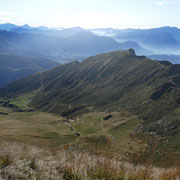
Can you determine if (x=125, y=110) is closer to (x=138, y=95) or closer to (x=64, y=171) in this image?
(x=138, y=95)

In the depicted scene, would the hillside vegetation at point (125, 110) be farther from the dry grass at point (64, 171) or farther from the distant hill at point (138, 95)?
the dry grass at point (64, 171)

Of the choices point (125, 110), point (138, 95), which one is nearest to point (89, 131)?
point (125, 110)

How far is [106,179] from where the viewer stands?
6.17m

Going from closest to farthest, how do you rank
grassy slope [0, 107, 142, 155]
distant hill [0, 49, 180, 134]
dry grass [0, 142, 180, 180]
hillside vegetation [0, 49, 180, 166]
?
dry grass [0, 142, 180, 180] → grassy slope [0, 107, 142, 155] → hillside vegetation [0, 49, 180, 166] → distant hill [0, 49, 180, 134]

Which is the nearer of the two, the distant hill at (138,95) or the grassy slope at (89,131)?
the grassy slope at (89,131)

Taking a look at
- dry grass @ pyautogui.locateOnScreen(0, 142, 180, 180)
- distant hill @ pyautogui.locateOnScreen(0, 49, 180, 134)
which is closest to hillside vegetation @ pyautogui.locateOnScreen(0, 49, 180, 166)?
distant hill @ pyautogui.locateOnScreen(0, 49, 180, 134)

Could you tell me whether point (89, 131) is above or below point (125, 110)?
below

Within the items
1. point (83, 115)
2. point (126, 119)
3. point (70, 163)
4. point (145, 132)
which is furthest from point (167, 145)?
point (83, 115)

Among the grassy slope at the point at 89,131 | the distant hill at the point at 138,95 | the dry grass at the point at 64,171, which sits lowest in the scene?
the grassy slope at the point at 89,131

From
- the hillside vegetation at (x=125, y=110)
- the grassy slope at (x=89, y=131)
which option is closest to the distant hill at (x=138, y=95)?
the hillside vegetation at (x=125, y=110)

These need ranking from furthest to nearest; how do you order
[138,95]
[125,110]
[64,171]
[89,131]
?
[138,95], [125,110], [89,131], [64,171]

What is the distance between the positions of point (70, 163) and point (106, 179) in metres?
1.58

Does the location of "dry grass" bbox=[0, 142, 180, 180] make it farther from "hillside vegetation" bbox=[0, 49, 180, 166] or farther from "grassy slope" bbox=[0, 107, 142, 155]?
"grassy slope" bbox=[0, 107, 142, 155]

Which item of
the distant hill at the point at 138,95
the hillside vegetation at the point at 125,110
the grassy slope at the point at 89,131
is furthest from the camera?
the distant hill at the point at 138,95
